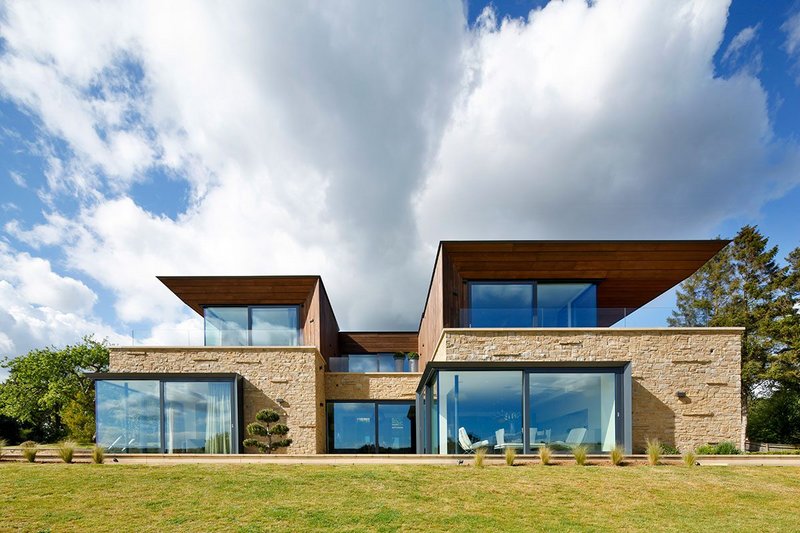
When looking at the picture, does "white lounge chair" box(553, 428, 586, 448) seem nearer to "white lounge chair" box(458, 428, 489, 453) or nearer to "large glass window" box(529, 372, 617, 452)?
"large glass window" box(529, 372, 617, 452)

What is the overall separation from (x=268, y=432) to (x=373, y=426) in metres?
5.85

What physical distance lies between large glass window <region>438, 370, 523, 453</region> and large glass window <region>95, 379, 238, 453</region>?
763 cm

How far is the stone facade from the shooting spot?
13.7m

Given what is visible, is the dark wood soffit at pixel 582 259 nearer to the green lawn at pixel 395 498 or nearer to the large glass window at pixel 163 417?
the green lawn at pixel 395 498

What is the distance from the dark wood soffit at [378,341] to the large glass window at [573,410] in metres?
15.3

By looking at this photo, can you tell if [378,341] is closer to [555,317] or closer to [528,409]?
[555,317]

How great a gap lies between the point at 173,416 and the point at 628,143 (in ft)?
58.4

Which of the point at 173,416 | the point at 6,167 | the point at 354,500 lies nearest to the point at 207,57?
the point at 6,167

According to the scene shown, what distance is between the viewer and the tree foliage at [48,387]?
97.0 feet

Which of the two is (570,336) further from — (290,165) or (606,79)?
(290,165)

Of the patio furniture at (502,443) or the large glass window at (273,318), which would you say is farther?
the large glass window at (273,318)

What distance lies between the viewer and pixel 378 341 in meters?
28.2

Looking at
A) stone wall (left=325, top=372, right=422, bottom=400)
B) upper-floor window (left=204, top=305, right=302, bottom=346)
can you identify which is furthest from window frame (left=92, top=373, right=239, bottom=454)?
stone wall (left=325, top=372, right=422, bottom=400)

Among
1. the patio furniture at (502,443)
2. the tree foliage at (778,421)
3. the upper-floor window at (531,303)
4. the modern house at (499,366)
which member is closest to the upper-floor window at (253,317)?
the modern house at (499,366)
